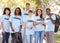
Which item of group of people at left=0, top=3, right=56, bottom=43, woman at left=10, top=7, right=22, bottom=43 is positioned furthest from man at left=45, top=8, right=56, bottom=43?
woman at left=10, top=7, right=22, bottom=43

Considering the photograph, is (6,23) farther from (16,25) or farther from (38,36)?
(38,36)

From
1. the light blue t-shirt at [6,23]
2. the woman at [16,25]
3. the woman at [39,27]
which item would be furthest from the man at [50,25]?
the light blue t-shirt at [6,23]

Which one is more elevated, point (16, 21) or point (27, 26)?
point (16, 21)

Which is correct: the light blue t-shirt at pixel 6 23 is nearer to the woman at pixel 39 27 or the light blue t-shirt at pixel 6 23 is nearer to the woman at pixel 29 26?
the woman at pixel 29 26

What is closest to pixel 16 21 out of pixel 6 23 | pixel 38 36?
pixel 6 23

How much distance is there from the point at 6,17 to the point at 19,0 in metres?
7.31

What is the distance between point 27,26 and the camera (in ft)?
27.5

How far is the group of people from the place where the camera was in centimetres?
833

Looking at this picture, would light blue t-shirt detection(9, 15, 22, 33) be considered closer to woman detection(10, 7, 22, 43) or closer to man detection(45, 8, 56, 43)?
woman detection(10, 7, 22, 43)


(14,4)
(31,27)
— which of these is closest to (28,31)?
(31,27)

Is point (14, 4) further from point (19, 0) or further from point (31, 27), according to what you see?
point (31, 27)

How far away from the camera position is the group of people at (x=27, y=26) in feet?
27.3

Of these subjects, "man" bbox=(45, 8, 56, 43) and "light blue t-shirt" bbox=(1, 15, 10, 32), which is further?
"man" bbox=(45, 8, 56, 43)

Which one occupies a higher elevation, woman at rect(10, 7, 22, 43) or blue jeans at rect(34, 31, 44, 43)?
woman at rect(10, 7, 22, 43)
